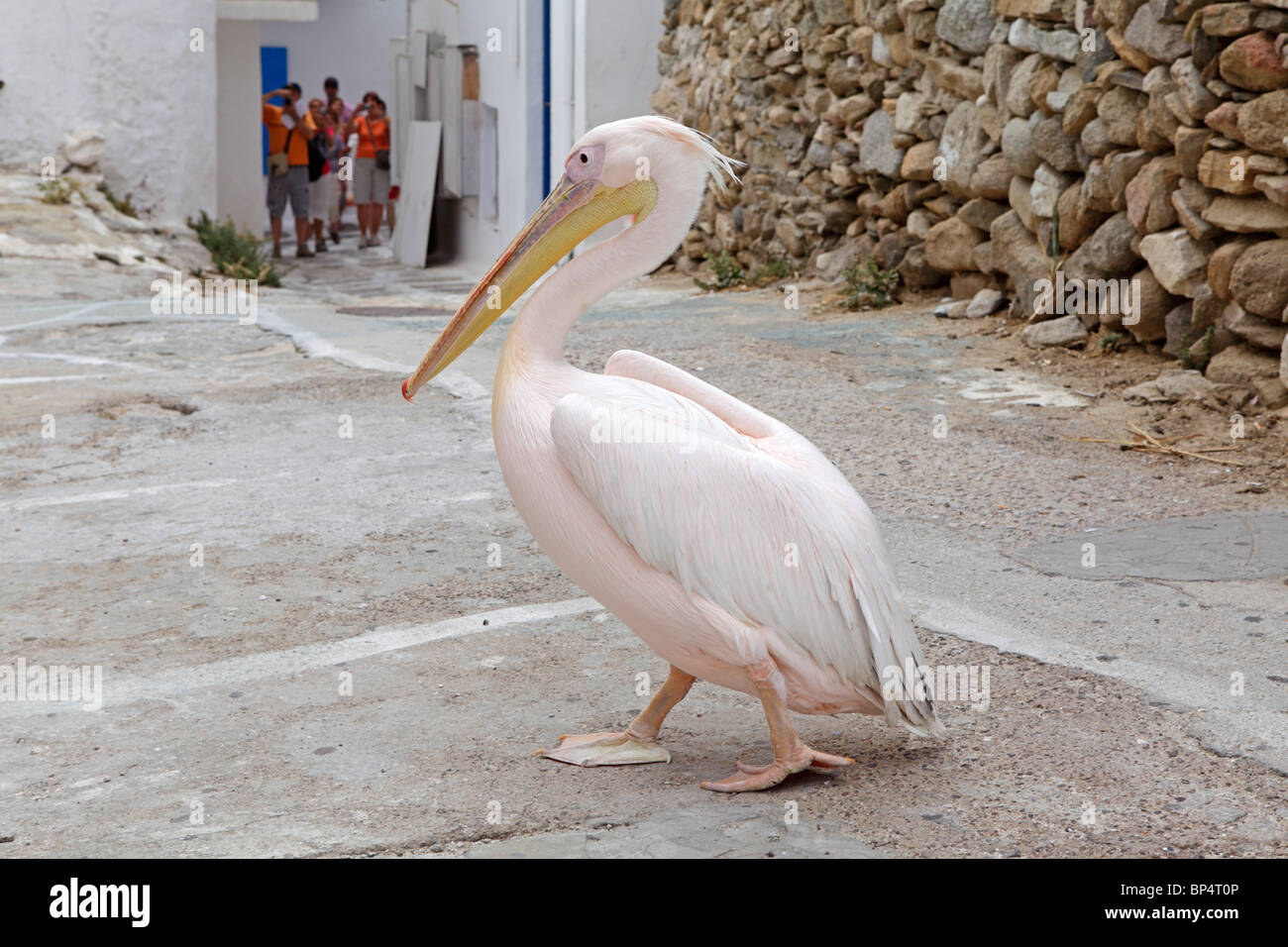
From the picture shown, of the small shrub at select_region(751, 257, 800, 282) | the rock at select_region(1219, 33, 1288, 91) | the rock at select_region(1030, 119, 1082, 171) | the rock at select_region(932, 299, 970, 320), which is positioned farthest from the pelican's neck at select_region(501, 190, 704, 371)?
the small shrub at select_region(751, 257, 800, 282)

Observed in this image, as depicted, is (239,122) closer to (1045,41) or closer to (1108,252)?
(1045,41)

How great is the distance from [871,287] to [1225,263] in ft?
10.1

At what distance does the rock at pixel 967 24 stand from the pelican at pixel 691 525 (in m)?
6.02

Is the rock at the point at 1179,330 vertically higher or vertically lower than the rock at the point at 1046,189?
lower

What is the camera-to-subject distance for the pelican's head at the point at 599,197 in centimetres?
294

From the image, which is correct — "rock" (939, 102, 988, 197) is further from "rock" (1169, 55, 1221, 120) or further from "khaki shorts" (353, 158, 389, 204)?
"khaki shorts" (353, 158, 389, 204)

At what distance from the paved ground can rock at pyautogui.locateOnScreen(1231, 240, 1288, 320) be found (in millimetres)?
791

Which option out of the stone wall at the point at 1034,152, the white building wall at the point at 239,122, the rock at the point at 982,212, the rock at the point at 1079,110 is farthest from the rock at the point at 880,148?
the white building wall at the point at 239,122

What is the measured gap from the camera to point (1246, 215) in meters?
6.04

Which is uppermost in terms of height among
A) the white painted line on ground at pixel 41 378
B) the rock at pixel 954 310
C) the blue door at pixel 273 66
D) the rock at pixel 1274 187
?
the blue door at pixel 273 66

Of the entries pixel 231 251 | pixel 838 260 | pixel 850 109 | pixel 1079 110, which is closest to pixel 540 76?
pixel 231 251

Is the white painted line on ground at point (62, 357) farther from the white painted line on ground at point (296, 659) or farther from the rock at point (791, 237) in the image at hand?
the rock at point (791, 237)

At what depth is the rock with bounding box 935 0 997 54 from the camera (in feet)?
27.1
